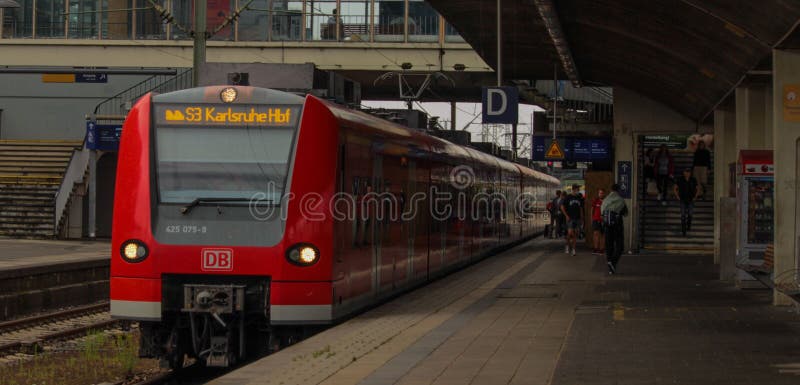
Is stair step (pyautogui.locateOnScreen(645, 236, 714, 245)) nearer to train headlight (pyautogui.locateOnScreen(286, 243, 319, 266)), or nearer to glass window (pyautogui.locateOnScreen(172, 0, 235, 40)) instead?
glass window (pyautogui.locateOnScreen(172, 0, 235, 40))

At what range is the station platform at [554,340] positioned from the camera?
9.63 meters

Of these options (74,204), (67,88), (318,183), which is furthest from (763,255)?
(67,88)

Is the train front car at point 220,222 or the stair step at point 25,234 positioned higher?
the train front car at point 220,222

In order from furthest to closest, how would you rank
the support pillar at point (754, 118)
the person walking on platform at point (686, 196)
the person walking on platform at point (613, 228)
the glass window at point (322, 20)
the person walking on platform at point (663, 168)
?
1. the glass window at point (322, 20)
2. the person walking on platform at point (663, 168)
3. the person walking on platform at point (686, 196)
4. the person walking on platform at point (613, 228)
5. the support pillar at point (754, 118)

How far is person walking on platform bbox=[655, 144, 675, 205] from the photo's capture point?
32344mm

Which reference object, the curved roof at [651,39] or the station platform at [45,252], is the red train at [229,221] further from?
the station platform at [45,252]

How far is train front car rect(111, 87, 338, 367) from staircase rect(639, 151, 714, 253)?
2095 cm

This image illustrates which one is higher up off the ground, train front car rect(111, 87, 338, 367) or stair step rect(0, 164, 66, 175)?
stair step rect(0, 164, 66, 175)

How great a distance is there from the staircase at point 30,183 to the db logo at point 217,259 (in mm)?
28697

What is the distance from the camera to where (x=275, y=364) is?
34.1 ft

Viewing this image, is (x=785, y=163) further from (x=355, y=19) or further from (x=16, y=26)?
(x=16, y=26)


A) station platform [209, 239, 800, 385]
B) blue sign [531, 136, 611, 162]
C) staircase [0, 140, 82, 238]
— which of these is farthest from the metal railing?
station platform [209, 239, 800, 385]

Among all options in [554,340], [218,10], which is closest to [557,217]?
[218,10]

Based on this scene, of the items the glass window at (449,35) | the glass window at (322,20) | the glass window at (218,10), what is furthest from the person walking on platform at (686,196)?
the glass window at (218,10)
